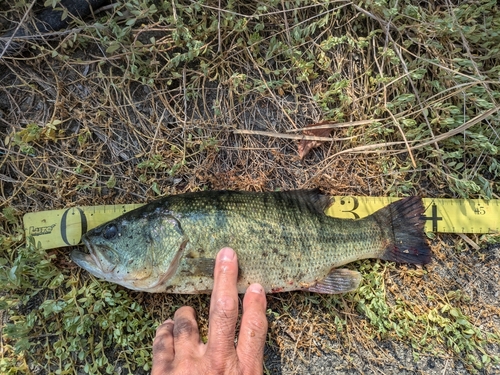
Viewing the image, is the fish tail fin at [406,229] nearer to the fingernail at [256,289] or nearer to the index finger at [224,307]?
the fingernail at [256,289]

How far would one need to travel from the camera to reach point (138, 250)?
2.77 meters

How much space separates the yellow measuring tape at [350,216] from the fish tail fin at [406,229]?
13cm

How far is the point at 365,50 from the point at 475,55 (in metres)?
1.04

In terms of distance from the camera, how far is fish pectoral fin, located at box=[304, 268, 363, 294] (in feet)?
10.3

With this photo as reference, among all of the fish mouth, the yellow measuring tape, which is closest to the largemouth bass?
the fish mouth

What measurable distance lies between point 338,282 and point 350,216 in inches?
24.9

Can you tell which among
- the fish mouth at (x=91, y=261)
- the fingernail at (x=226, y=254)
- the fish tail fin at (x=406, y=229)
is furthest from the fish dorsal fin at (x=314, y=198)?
the fish mouth at (x=91, y=261)

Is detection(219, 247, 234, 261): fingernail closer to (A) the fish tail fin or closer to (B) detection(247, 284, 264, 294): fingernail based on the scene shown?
(B) detection(247, 284, 264, 294): fingernail

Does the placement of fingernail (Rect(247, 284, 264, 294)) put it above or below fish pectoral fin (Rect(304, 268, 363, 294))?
above

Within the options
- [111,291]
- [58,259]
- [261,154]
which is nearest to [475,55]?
[261,154]

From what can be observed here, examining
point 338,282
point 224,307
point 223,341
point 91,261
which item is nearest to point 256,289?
point 224,307

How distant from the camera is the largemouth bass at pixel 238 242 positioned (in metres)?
2.79

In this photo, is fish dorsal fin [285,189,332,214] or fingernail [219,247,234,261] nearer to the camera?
fingernail [219,247,234,261]

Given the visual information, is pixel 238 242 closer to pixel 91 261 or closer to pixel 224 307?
pixel 224 307
